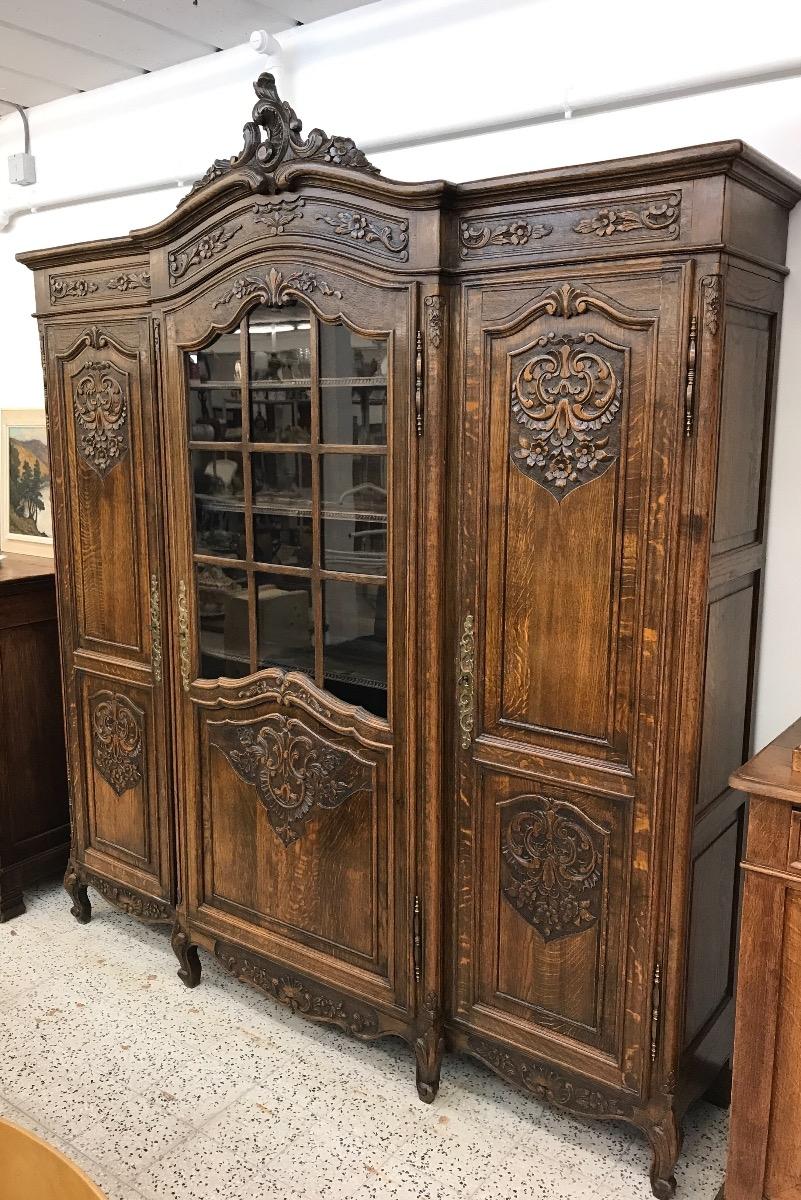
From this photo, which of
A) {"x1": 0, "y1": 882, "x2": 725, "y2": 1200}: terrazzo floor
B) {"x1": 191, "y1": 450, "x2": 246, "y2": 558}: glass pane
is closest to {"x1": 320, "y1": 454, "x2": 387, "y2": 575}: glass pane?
{"x1": 191, "y1": 450, "x2": 246, "y2": 558}: glass pane

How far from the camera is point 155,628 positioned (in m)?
2.66

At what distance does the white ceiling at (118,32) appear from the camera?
8.38 feet

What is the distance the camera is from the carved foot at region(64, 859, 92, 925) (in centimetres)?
306

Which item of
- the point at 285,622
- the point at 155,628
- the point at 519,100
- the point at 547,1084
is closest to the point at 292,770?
the point at 285,622

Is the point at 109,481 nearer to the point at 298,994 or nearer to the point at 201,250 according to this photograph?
the point at 201,250

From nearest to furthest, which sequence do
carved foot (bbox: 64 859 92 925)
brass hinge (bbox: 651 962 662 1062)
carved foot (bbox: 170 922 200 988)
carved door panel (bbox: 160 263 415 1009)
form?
brass hinge (bbox: 651 962 662 1062)
carved door panel (bbox: 160 263 415 1009)
carved foot (bbox: 170 922 200 988)
carved foot (bbox: 64 859 92 925)

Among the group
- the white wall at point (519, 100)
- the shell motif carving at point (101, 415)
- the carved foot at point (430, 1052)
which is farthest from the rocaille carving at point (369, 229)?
the carved foot at point (430, 1052)

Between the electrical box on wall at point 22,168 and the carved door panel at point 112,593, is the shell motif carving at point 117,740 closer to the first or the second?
the carved door panel at point 112,593

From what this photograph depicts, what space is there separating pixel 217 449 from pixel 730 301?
1.27 metres

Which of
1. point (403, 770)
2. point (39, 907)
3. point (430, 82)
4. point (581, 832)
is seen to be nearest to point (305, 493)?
point (403, 770)

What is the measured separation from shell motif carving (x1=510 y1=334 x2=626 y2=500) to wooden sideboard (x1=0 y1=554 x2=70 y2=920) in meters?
1.85

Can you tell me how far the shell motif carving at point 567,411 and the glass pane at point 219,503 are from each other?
78 centimetres

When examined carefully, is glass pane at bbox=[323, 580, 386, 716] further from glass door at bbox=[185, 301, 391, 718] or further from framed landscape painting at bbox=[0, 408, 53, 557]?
framed landscape painting at bbox=[0, 408, 53, 557]

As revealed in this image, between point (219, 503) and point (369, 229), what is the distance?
791 millimetres
